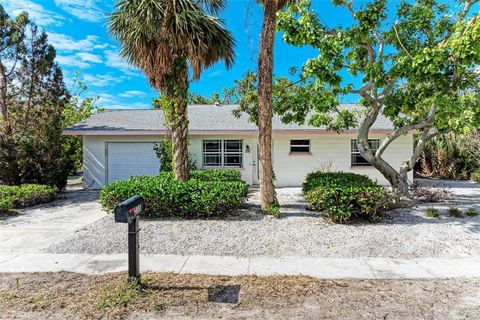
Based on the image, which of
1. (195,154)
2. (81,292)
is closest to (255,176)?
(195,154)

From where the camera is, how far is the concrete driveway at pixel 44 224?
18.5 feet

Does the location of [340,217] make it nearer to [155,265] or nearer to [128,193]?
[155,265]

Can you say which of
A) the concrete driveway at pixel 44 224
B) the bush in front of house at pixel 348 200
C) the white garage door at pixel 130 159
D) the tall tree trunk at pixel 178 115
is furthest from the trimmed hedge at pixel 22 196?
the bush in front of house at pixel 348 200

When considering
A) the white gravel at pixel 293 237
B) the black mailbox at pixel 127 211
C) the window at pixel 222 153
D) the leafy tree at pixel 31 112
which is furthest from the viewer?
the window at pixel 222 153

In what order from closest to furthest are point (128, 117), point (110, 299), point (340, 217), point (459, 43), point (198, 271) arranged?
1. point (110, 299)
2. point (198, 271)
3. point (459, 43)
4. point (340, 217)
5. point (128, 117)

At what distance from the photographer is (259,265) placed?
14.9 feet

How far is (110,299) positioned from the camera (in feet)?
11.2

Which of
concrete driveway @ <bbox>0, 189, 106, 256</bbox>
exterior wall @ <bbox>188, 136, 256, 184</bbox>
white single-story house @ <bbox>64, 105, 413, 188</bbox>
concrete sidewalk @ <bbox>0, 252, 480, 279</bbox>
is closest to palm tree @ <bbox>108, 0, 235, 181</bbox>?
concrete driveway @ <bbox>0, 189, 106, 256</bbox>

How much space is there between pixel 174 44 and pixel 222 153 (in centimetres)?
703

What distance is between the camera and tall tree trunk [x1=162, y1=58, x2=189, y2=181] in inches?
307

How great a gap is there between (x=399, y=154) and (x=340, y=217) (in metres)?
8.63

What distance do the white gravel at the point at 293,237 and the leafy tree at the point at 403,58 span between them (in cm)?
222

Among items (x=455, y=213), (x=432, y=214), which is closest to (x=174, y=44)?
(x=432, y=214)

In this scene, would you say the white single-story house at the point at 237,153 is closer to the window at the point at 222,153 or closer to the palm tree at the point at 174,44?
the window at the point at 222,153
